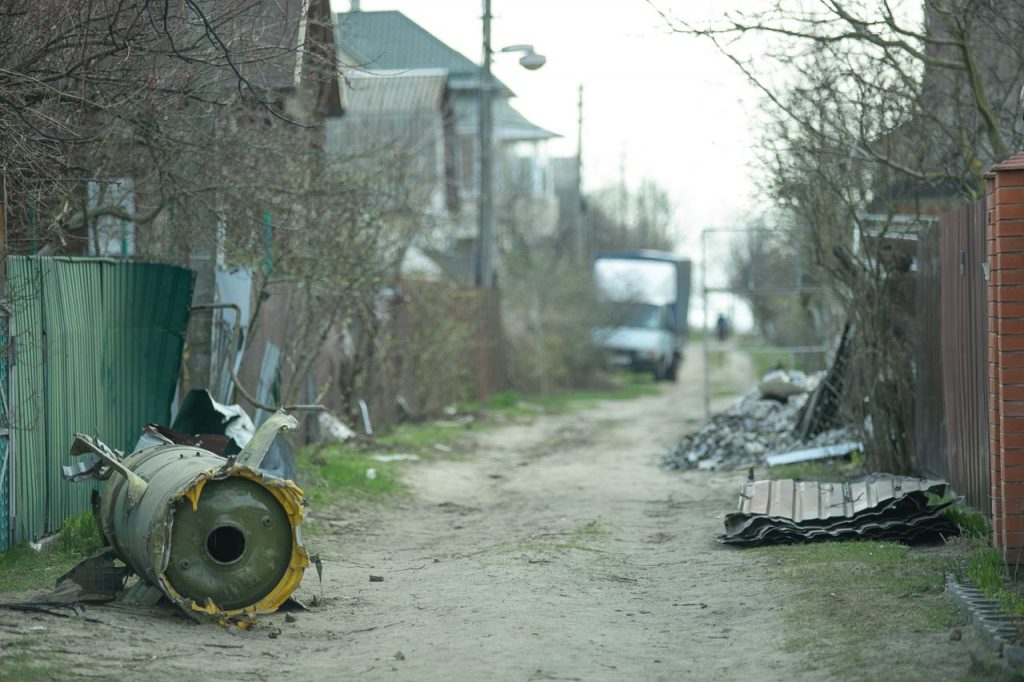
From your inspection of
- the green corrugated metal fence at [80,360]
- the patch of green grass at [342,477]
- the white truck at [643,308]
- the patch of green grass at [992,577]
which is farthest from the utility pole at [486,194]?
the patch of green grass at [992,577]

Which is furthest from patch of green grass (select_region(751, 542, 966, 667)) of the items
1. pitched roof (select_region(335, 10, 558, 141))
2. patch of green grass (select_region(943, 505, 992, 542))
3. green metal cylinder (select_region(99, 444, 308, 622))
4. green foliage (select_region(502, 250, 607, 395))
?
green foliage (select_region(502, 250, 607, 395))

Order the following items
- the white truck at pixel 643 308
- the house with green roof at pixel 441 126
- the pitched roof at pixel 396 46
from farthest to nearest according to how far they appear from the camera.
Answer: the white truck at pixel 643 308, the house with green roof at pixel 441 126, the pitched roof at pixel 396 46

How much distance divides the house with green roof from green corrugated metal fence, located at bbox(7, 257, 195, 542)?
2490 mm

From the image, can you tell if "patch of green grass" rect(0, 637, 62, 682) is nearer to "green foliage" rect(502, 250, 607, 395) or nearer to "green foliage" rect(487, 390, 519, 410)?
"green foliage" rect(487, 390, 519, 410)

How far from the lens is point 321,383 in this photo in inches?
685

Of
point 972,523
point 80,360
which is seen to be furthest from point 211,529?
point 972,523

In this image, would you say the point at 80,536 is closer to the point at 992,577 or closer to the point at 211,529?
the point at 211,529

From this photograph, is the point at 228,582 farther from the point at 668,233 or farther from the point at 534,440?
the point at 668,233

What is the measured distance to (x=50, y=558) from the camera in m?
8.85

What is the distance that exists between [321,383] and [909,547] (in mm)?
9993

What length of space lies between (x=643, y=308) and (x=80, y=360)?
89.7 ft

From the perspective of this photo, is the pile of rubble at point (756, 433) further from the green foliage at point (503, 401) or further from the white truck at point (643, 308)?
the white truck at point (643, 308)

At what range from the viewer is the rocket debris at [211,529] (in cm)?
731

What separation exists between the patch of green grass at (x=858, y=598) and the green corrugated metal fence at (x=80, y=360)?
5.18 m
